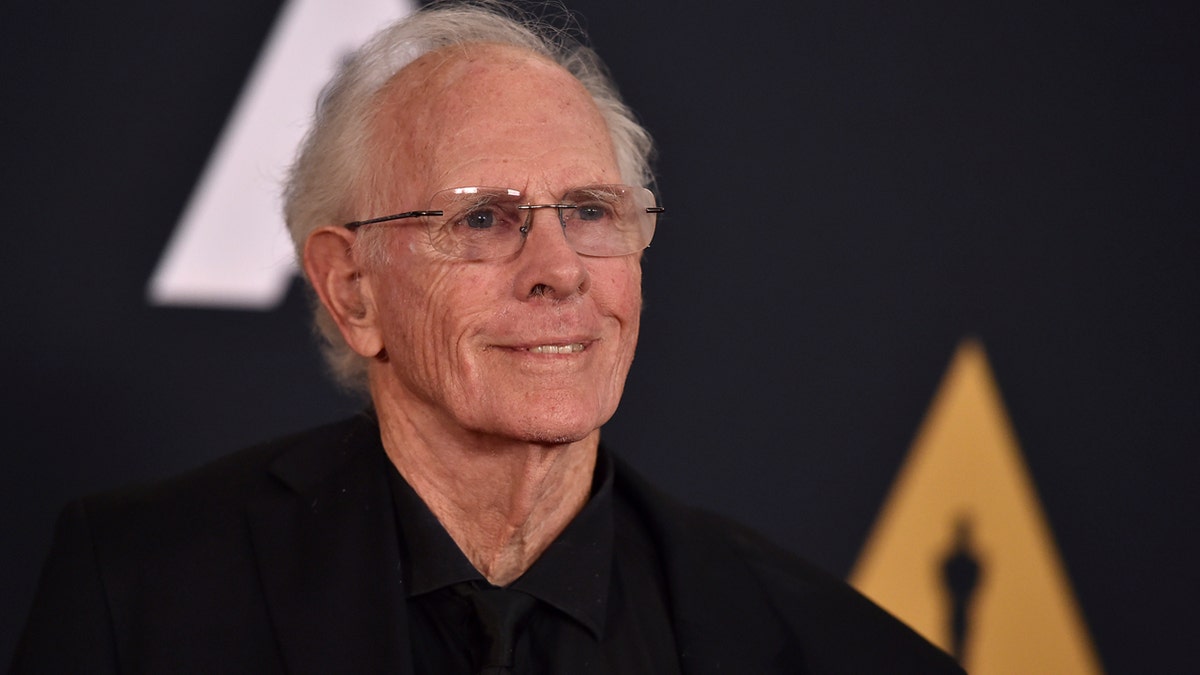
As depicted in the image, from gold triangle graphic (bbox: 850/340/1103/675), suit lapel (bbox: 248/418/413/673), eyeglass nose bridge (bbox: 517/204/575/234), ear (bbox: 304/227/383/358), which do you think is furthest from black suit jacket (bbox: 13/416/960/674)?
gold triangle graphic (bbox: 850/340/1103/675)

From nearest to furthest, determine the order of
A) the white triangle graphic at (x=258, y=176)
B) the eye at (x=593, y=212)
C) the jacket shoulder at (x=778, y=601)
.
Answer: the eye at (x=593, y=212) → the jacket shoulder at (x=778, y=601) → the white triangle graphic at (x=258, y=176)

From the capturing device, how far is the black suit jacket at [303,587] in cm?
146

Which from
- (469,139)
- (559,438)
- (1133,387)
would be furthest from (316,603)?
(1133,387)

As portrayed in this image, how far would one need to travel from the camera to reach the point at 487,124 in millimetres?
1528

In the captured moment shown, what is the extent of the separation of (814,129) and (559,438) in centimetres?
118

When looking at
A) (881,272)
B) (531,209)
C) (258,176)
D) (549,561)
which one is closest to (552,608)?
(549,561)

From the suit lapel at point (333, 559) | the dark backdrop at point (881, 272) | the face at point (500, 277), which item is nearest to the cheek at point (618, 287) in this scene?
the face at point (500, 277)

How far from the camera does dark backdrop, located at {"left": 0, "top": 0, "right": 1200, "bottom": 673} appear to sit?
225 centimetres

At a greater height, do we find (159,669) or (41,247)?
(41,247)

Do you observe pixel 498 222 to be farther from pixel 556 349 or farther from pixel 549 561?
pixel 549 561

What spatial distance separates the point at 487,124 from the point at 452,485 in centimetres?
45

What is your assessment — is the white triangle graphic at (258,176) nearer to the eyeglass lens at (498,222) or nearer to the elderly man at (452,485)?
the elderly man at (452,485)

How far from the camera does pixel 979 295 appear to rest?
251 cm

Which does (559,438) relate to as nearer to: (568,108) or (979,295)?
(568,108)
